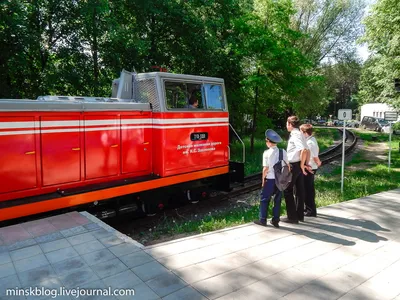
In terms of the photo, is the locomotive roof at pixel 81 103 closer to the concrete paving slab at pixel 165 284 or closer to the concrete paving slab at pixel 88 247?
the concrete paving slab at pixel 88 247

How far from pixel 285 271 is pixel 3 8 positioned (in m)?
10.0

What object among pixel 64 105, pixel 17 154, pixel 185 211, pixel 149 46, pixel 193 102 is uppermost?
pixel 149 46

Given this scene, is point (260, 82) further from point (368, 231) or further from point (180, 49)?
point (368, 231)

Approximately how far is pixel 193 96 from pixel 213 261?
14.6 ft

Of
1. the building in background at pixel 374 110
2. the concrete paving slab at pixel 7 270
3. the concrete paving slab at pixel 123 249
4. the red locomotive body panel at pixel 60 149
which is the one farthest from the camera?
the building in background at pixel 374 110

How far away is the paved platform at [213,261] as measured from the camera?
138 inches

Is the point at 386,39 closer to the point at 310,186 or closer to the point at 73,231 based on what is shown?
the point at 310,186

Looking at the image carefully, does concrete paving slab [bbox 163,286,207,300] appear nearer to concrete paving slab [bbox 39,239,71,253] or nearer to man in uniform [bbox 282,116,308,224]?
concrete paving slab [bbox 39,239,71,253]

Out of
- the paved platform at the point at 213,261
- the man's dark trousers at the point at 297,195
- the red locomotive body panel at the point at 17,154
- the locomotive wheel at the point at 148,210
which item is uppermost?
the red locomotive body panel at the point at 17,154

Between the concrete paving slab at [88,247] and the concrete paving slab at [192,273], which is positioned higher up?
the concrete paving slab at [88,247]

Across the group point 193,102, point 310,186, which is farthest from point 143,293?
point 193,102

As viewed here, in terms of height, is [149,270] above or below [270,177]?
below

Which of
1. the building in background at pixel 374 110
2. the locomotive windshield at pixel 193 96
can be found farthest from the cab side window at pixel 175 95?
the building in background at pixel 374 110

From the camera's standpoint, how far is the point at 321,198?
27.5 feet
